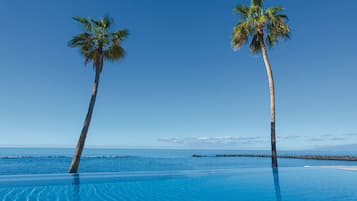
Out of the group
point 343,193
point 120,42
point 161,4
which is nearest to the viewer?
point 343,193

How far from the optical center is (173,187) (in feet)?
22.5

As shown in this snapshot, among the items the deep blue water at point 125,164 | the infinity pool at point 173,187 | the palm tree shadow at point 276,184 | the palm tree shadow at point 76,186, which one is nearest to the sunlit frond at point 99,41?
the palm tree shadow at point 76,186

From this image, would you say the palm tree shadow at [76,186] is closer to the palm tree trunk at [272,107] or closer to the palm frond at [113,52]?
the palm frond at [113,52]

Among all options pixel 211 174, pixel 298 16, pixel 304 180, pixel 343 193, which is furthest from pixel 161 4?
pixel 343 193

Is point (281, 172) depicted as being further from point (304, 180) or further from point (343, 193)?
point (343, 193)

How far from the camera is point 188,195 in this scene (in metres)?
5.95

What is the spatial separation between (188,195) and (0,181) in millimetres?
5404

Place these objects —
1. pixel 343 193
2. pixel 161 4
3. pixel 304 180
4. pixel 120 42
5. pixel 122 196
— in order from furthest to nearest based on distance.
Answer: pixel 161 4 → pixel 120 42 → pixel 304 180 → pixel 343 193 → pixel 122 196

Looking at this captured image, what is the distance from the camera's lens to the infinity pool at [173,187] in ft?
18.4

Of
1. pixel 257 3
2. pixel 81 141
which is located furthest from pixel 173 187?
pixel 257 3

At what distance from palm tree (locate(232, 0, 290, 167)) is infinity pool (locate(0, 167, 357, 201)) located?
3.28 metres

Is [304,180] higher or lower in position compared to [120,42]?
lower

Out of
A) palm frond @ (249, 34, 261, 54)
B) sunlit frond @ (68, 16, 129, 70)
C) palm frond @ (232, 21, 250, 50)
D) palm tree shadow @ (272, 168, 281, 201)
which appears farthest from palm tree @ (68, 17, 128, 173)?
palm tree shadow @ (272, 168, 281, 201)

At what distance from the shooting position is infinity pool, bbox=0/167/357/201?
5613 mm
